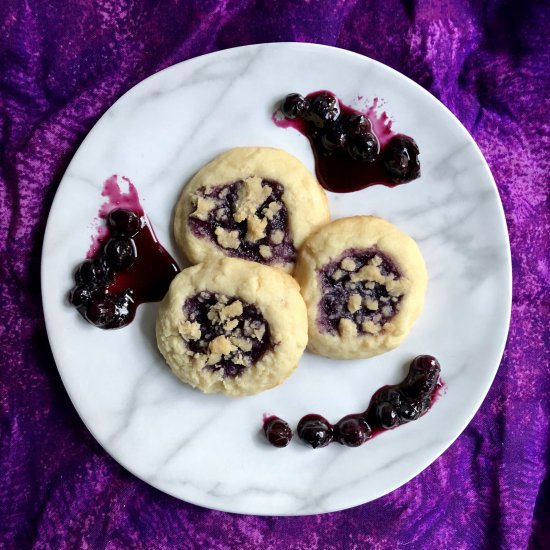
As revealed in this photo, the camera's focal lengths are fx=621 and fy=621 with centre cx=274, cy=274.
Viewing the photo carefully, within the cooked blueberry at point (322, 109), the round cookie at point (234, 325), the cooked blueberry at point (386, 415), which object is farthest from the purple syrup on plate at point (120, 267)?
the cooked blueberry at point (386, 415)

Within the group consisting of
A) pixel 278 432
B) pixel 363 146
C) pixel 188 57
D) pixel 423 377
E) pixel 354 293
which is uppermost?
pixel 363 146

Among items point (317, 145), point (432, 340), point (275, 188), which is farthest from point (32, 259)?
point (432, 340)

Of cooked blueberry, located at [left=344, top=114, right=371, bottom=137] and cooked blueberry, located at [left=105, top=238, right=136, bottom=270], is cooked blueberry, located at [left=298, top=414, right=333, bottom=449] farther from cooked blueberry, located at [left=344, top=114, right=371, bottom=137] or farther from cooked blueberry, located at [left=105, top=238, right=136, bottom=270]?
cooked blueberry, located at [left=344, top=114, right=371, bottom=137]

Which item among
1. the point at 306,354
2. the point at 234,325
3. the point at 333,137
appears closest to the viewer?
the point at 234,325

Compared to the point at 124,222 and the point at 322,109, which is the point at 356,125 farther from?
the point at 124,222

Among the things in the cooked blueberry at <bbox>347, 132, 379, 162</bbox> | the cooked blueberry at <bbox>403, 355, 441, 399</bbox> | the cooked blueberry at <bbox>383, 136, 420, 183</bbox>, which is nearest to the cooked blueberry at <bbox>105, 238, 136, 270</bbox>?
the cooked blueberry at <bbox>347, 132, 379, 162</bbox>

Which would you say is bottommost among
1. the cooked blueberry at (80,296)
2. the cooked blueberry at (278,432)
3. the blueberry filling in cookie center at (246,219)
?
the cooked blueberry at (278,432)

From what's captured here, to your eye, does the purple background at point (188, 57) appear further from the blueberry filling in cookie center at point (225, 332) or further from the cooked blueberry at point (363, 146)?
the blueberry filling in cookie center at point (225, 332)

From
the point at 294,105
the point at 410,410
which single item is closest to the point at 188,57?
the point at 294,105
